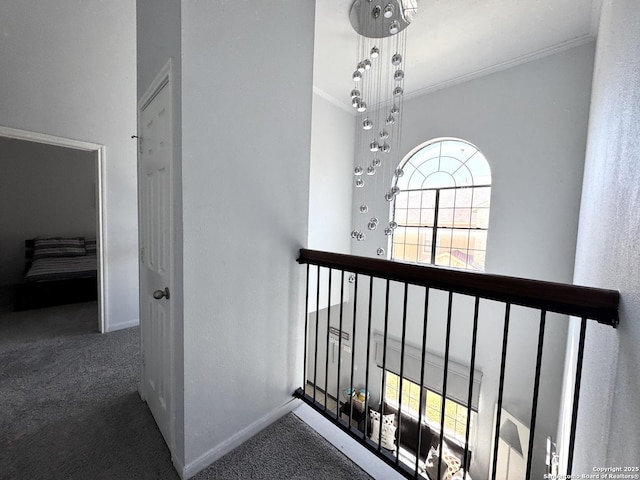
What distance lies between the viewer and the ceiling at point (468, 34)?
240 centimetres

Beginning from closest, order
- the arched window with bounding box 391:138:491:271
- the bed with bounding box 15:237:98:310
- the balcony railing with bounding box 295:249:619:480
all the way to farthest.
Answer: the balcony railing with bounding box 295:249:619:480 → the bed with bounding box 15:237:98:310 → the arched window with bounding box 391:138:491:271

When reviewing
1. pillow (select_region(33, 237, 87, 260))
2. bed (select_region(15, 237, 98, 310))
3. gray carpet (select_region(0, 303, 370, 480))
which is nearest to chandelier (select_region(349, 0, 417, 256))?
gray carpet (select_region(0, 303, 370, 480))

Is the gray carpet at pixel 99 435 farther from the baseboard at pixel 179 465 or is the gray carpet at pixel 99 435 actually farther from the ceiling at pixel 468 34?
the ceiling at pixel 468 34

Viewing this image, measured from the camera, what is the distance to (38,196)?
454 cm

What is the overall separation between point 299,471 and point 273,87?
1884 mm

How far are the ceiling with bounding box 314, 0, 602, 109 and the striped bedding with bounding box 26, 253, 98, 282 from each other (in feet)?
13.9

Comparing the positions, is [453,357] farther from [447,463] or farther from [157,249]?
[157,249]

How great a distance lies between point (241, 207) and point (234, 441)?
1.17m

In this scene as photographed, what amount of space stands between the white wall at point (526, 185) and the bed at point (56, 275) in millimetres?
5294

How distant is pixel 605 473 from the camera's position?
633 mm

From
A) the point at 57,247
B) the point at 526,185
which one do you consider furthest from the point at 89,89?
the point at 526,185

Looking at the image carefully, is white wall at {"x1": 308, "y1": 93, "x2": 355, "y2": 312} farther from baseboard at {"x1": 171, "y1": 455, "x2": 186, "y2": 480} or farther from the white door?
baseboard at {"x1": 171, "y1": 455, "x2": 186, "y2": 480}

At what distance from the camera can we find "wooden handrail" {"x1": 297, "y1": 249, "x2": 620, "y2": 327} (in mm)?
667

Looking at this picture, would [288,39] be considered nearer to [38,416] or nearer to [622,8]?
[622,8]
